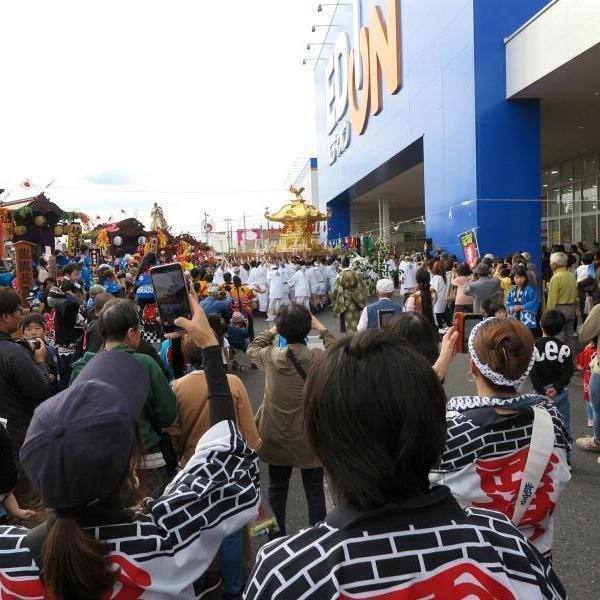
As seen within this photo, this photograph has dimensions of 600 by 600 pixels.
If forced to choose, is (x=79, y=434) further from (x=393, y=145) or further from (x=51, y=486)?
(x=393, y=145)

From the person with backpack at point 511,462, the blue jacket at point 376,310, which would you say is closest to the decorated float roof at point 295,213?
the blue jacket at point 376,310

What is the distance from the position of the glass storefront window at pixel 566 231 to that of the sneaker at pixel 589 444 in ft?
52.4

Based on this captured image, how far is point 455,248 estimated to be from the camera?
13.7 meters

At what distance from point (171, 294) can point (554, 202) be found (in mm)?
21876

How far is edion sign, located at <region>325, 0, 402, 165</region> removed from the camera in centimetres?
1775

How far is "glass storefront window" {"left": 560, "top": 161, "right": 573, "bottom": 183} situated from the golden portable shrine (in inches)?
Answer: 393

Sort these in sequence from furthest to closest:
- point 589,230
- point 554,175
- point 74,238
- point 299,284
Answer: point 554,175 → point 589,230 → point 299,284 → point 74,238

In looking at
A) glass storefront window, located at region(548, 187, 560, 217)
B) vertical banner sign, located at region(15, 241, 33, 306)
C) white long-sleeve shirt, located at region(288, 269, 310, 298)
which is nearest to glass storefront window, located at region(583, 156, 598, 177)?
glass storefront window, located at region(548, 187, 560, 217)

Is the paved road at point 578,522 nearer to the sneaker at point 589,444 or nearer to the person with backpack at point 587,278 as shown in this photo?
the sneaker at point 589,444

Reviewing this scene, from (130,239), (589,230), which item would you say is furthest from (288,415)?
(130,239)

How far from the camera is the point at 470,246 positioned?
12.1 metres

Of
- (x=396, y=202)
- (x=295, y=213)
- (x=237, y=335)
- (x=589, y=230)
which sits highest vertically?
(x=396, y=202)

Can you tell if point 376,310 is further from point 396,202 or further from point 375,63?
point 396,202

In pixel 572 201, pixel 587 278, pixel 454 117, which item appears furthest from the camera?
pixel 572 201
